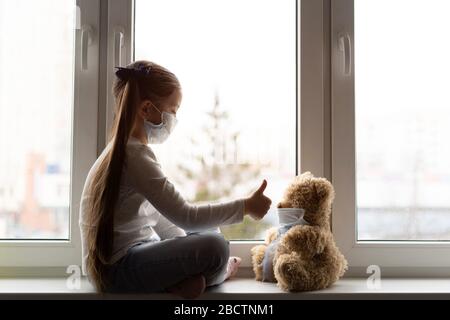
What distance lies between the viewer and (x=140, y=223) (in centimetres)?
107

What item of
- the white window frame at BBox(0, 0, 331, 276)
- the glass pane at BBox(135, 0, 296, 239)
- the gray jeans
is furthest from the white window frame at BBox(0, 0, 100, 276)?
the gray jeans

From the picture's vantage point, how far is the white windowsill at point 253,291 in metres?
1.04

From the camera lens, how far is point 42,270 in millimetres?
1254

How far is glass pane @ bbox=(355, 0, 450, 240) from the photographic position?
4.25 feet

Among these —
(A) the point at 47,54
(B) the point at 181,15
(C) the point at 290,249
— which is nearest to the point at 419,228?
(C) the point at 290,249

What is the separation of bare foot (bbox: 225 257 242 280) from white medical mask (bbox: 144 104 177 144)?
13.3 inches

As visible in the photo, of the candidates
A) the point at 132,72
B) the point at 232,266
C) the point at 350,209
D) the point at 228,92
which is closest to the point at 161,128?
the point at 132,72

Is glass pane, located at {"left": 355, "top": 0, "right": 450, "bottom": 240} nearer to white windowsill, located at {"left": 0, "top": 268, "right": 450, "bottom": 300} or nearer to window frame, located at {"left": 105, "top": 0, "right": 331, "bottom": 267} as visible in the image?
window frame, located at {"left": 105, "top": 0, "right": 331, "bottom": 267}

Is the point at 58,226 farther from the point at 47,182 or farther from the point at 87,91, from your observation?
the point at 87,91

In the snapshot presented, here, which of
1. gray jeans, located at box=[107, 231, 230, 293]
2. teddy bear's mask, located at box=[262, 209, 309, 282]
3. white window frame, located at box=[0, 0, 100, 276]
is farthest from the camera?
white window frame, located at box=[0, 0, 100, 276]

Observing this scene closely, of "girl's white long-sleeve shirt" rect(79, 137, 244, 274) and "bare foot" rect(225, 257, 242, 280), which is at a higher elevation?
"girl's white long-sleeve shirt" rect(79, 137, 244, 274)

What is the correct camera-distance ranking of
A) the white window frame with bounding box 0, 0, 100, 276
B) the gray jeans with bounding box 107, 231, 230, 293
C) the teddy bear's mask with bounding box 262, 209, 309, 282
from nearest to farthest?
1. the gray jeans with bounding box 107, 231, 230, 293
2. the teddy bear's mask with bounding box 262, 209, 309, 282
3. the white window frame with bounding box 0, 0, 100, 276

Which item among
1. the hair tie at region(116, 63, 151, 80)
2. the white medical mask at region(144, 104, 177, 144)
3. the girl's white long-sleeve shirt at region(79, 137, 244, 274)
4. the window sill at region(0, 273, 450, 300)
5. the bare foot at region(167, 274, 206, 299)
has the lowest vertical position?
the window sill at region(0, 273, 450, 300)

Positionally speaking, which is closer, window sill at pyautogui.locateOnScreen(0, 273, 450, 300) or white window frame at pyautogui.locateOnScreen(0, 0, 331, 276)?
window sill at pyautogui.locateOnScreen(0, 273, 450, 300)
